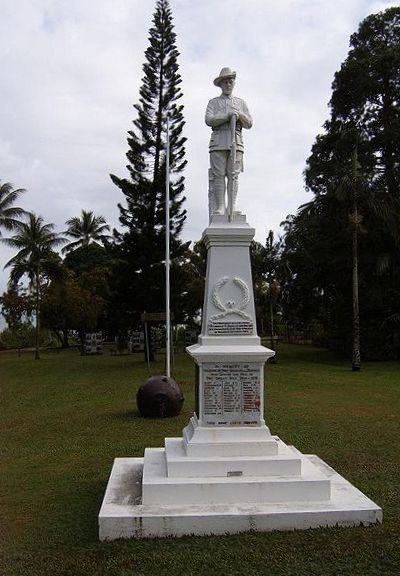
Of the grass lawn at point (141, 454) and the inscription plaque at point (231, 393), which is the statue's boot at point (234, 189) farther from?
the grass lawn at point (141, 454)

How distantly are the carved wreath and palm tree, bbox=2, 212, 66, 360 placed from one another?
2291 centimetres

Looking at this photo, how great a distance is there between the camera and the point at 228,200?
596 cm

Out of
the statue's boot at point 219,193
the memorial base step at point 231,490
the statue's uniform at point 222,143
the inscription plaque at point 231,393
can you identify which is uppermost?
the statue's uniform at point 222,143

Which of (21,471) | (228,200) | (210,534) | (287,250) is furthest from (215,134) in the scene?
(287,250)

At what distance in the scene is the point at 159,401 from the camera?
991 centimetres

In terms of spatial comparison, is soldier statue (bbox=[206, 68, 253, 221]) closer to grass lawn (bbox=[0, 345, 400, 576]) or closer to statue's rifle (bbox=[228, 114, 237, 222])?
statue's rifle (bbox=[228, 114, 237, 222])

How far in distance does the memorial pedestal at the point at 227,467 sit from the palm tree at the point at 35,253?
22.7m

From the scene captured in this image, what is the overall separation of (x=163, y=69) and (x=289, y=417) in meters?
15.0

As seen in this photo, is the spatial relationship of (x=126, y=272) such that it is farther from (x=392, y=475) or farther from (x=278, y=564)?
(x=278, y=564)

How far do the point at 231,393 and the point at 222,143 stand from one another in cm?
240

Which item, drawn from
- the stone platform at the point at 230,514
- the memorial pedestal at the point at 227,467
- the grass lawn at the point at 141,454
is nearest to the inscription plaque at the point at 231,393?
the memorial pedestal at the point at 227,467

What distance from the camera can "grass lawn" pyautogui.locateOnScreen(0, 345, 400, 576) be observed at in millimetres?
4129

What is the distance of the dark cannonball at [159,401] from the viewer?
9.92 m

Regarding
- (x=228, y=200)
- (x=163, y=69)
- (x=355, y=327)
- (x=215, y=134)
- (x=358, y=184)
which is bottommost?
(x=355, y=327)
